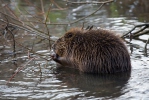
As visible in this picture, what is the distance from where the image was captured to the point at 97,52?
19.3 ft

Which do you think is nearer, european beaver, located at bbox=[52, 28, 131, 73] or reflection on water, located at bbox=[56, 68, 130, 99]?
reflection on water, located at bbox=[56, 68, 130, 99]

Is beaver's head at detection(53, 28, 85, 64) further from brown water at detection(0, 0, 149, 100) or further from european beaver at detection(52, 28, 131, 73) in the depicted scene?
brown water at detection(0, 0, 149, 100)

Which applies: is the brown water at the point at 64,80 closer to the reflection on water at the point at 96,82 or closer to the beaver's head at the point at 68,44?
the reflection on water at the point at 96,82

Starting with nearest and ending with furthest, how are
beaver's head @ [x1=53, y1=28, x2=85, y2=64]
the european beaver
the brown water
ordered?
the brown water
the european beaver
beaver's head @ [x1=53, y1=28, x2=85, y2=64]

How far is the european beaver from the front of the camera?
19.2 ft

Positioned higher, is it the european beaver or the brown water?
the european beaver

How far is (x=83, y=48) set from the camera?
6055 mm

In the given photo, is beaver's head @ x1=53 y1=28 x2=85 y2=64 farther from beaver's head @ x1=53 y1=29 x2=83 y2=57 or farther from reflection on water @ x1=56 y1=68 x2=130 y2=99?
reflection on water @ x1=56 y1=68 x2=130 y2=99

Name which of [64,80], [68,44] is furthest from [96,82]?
[68,44]

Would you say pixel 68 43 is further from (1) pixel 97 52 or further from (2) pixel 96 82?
(2) pixel 96 82

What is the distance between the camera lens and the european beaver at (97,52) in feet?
19.2

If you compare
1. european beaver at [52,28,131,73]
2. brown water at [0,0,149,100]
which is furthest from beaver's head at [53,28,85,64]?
brown water at [0,0,149,100]

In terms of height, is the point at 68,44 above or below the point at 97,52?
above

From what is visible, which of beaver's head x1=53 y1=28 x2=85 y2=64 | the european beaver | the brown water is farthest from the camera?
beaver's head x1=53 y1=28 x2=85 y2=64
